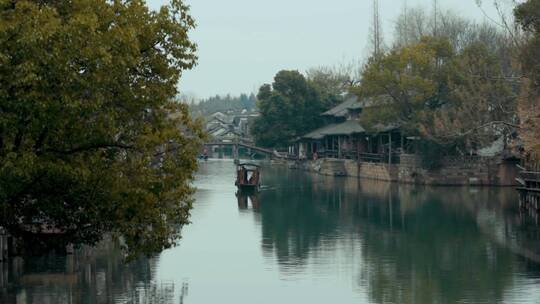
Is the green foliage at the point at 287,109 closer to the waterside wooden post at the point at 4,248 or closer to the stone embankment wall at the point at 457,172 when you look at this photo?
the stone embankment wall at the point at 457,172

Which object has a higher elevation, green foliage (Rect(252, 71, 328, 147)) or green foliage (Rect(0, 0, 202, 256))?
green foliage (Rect(252, 71, 328, 147))

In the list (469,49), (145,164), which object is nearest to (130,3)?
(145,164)

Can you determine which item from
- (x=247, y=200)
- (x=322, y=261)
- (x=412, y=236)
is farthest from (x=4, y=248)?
(x=247, y=200)

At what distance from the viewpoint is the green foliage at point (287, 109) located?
122875mm

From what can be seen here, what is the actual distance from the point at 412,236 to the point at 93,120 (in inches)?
1297

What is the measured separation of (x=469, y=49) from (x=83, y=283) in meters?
55.9

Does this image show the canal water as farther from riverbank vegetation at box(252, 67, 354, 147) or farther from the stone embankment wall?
riverbank vegetation at box(252, 67, 354, 147)

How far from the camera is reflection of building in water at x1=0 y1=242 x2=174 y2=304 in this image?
1314 inches

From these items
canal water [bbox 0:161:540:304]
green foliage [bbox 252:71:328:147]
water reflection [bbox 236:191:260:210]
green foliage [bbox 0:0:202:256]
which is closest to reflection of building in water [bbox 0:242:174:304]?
canal water [bbox 0:161:540:304]

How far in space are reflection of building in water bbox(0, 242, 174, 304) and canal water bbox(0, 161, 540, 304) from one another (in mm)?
43

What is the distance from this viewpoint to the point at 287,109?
403ft

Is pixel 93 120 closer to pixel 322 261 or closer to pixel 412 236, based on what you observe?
pixel 322 261

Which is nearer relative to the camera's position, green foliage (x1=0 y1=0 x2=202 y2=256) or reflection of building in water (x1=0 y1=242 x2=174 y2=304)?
green foliage (x1=0 y1=0 x2=202 y2=256)

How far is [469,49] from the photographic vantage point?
280 ft
